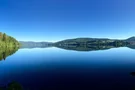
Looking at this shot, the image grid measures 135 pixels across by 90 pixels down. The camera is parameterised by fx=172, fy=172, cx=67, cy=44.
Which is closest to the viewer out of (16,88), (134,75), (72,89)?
(16,88)

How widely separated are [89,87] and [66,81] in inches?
345

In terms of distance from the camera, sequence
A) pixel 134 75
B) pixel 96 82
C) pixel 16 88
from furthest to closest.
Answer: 1. pixel 134 75
2. pixel 96 82
3. pixel 16 88

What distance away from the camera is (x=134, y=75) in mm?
56188

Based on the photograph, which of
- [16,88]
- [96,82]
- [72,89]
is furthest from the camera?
[96,82]

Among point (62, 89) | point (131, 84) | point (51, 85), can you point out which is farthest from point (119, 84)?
point (51, 85)

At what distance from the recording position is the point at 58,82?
164 feet

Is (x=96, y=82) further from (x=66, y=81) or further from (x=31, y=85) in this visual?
(x=31, y=85)

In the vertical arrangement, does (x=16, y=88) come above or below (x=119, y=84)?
above

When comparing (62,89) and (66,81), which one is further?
(66,81)

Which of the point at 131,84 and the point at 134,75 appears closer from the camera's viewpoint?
the point at 131,84

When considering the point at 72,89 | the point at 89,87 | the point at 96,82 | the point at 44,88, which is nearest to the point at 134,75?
the point at 96,82

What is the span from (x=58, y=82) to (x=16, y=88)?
18918mm

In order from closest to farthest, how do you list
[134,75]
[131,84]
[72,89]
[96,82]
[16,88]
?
[16,88], [72,89], [131,84], [96,82], [134,75]

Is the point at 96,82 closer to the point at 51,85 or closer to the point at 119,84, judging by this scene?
the point at 119,84
